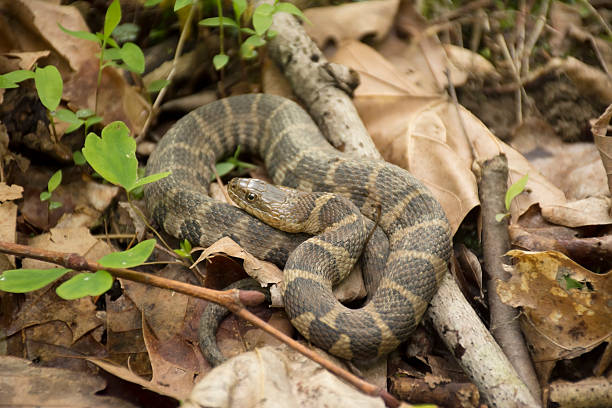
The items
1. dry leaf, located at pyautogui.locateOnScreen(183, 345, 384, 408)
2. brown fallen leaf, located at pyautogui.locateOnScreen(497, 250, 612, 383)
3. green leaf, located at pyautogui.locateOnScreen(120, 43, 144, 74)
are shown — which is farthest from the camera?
green leaf, located at pyautogui.locateOnScreen(120, 43, 144, 74)

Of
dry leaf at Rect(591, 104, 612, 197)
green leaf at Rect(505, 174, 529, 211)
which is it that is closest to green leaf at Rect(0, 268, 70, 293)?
green leaf at Rect(505, 174, 529, 211)

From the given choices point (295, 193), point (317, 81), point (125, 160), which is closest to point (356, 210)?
point (295, 193)

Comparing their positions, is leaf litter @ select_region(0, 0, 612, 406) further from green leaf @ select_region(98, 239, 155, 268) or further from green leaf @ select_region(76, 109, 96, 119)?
green leaf @ select_region(98, 239, 155, 268)

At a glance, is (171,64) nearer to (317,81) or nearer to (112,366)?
(317,81)

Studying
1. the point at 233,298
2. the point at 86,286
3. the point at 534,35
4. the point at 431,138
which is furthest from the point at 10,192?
the point at 534,35

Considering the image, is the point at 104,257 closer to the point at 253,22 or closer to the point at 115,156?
the point at 115,156

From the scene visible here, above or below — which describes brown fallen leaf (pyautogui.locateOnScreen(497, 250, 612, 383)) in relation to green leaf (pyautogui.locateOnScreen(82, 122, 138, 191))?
below

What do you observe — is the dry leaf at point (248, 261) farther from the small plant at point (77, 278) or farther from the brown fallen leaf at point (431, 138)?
the brown fallen leaf at point (431, 138)

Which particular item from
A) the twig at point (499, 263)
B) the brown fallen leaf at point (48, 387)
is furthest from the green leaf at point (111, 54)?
the twig at point (499, 263)
